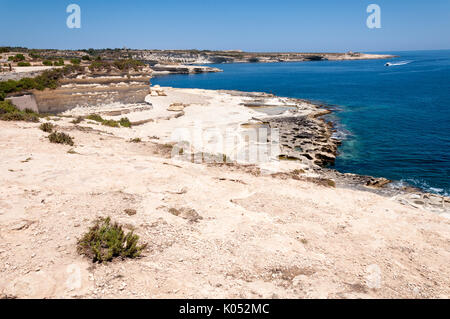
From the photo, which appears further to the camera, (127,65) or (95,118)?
(127,65)

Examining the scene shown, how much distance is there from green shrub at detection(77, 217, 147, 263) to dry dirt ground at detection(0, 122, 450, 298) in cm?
18

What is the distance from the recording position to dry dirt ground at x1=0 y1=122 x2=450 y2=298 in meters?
5.13

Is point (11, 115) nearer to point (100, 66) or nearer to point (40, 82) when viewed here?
point (40, 82)

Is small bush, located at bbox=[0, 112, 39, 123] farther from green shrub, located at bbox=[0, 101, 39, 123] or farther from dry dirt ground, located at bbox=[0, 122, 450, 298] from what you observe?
dry dirt ground, located at bbox=[0, 122, 450, 298]

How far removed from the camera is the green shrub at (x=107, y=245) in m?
5.55

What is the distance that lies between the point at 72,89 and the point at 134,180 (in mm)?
17475

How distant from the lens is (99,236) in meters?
5.91

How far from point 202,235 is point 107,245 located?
2.29 m

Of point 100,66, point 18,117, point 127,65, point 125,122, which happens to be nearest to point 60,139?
point 18,117

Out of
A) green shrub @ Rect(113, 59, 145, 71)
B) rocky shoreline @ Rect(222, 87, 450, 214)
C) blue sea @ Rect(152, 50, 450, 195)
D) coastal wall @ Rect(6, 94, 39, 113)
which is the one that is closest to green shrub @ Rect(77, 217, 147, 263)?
rocky shoreline @ Rect(222, 87, 450, 214)

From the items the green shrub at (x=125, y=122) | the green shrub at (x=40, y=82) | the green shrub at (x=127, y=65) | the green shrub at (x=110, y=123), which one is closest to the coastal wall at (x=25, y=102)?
the green shrub at (x=40, y=82)

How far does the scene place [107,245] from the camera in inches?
230
